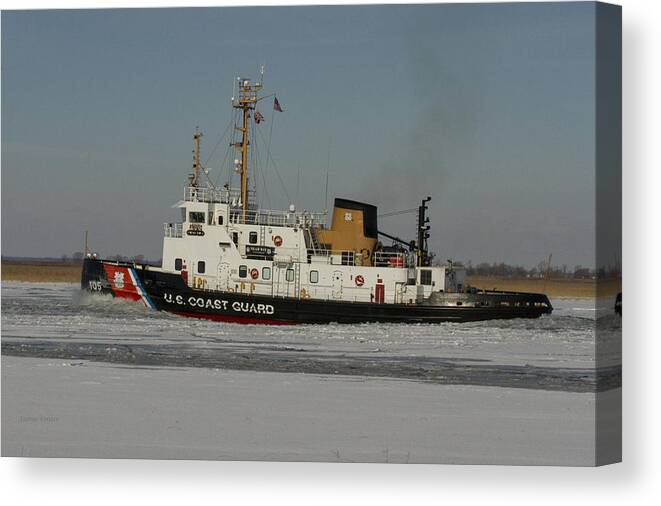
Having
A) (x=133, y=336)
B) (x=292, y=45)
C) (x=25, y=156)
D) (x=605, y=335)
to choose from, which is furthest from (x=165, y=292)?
(x=605, y=335)

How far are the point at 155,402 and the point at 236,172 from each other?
6713 mm

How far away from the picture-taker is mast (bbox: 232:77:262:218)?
12477 millimetres

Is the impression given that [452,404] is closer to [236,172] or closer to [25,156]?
[25,156]

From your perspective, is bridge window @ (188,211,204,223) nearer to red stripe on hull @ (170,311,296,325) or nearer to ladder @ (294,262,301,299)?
red stripe on hull @ (170,311,296,325)

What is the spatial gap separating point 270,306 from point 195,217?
2.13m

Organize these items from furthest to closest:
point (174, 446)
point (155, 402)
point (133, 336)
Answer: point (133, 336) < point (155, 402) < point (174, 446)

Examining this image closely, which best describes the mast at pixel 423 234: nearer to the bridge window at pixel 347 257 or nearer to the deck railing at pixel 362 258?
the deck railing at pixel 362 258

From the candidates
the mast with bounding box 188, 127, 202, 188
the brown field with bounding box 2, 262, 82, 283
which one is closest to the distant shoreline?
the brown field with bounding box 2, 262, 82, 283

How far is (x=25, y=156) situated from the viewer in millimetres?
11797

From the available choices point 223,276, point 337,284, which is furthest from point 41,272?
point 337,284

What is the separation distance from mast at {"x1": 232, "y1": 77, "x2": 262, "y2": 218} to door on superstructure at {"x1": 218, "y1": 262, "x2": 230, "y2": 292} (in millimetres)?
965

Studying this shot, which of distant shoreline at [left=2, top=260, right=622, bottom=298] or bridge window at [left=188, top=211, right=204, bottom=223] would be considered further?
bridge window at [left=188, top=211, right=204, bottom=223]

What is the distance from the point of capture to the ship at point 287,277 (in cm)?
1731

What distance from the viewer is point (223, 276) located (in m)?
17.8
